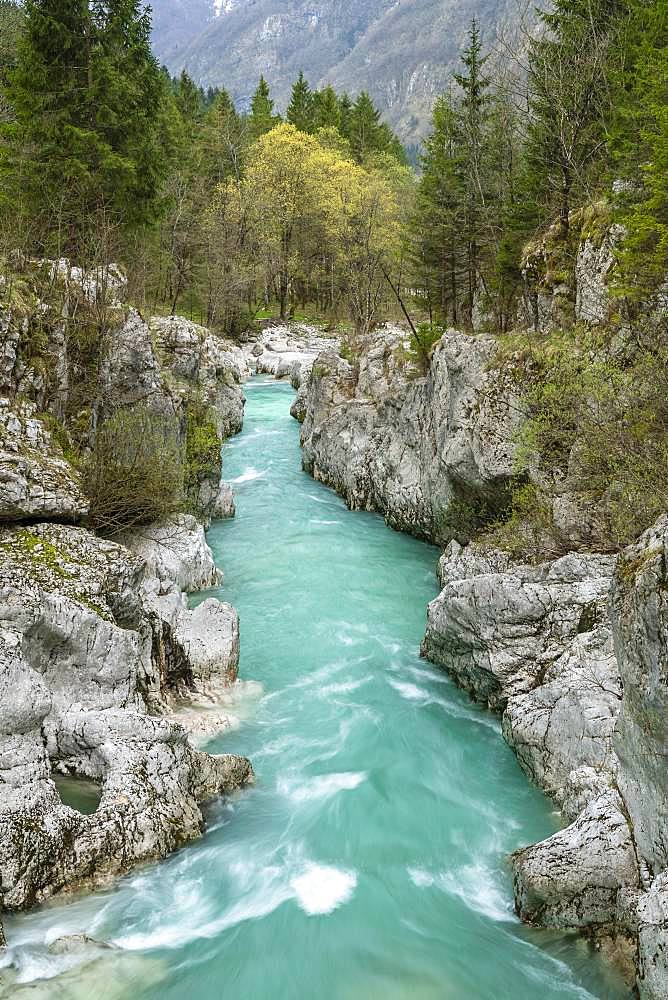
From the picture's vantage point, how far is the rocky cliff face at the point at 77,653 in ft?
24.4

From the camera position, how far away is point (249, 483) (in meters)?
25.9

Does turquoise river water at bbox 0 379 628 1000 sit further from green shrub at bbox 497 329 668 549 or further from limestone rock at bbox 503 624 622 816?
green shrub at bbox 497 329 668 549

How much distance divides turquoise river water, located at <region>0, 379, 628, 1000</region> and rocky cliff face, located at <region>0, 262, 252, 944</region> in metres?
0.47

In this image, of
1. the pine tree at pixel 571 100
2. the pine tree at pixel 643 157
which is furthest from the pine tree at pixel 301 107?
the pine tree at pixel 643 157

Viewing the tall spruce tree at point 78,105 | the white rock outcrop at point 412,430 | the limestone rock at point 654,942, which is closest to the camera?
the limestone rock at point 654,942

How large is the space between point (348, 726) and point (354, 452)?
45.2 feet

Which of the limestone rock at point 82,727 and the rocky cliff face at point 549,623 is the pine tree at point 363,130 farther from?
the limestone rock at point 82,727

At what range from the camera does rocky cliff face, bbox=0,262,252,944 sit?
7.45m

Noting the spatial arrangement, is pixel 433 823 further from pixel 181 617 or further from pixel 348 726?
pixel 181 617

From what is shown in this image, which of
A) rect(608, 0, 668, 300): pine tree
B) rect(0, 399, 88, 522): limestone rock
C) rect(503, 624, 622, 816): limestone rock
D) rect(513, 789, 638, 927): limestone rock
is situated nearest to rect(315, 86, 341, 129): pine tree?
rect(608, 0, 668, 300): pine tree

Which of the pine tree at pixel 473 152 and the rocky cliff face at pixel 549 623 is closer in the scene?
the rocky cliff face at pixel 549 623

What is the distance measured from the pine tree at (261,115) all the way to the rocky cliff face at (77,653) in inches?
2308

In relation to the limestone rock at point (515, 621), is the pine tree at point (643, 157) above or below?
above

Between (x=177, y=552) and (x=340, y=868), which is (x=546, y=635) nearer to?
(x=340, y=868)
